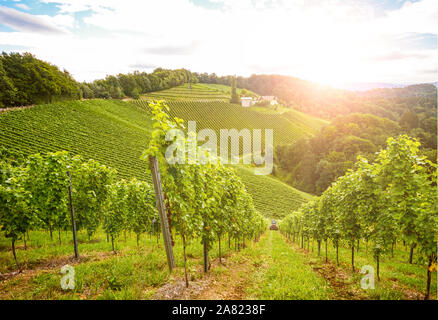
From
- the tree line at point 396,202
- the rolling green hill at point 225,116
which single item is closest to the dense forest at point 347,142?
the rolling green hill at point 225,116

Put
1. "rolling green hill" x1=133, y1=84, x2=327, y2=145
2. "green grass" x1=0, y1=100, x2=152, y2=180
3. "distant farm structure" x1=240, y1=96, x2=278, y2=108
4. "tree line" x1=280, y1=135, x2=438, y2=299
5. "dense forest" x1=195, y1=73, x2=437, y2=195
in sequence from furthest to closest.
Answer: "distant farm structure" x1=240, y1=96, x2=278, y2=108 → "rolling green hill" x1=133, y1=84, x2=327, y2=145 → "dense forest" x1=195, y1=73, x2=437, y2=195 → "green grass" x1=0, y1=100, x2=152, y2=180 → "tree line" x1=280, y1=135, x2=438, y2=299

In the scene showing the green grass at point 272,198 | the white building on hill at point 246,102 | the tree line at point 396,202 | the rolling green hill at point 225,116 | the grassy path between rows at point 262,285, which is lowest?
the green grass at point 272,198

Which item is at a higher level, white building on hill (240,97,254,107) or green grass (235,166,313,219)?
white building on hill (240,97,254,107)

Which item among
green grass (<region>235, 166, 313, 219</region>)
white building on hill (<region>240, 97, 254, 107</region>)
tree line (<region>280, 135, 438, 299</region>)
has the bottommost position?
green grass (<region>235, 166, 313, 219</region>)

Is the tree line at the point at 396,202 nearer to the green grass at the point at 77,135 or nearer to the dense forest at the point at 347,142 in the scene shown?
the green grass at the point at 77,135

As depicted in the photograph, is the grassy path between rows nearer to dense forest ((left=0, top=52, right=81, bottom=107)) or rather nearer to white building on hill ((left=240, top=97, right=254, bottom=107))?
dense forest ((left=0, top=52, right=81, bottom=107))

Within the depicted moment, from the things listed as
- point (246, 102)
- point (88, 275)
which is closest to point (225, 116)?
point (246, 102)

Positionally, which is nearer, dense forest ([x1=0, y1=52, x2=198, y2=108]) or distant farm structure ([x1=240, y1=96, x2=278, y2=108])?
dense forest ([x1=0, y1=52, x2=198, y2=108])

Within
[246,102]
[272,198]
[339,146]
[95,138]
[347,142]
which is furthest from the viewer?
[246,102]

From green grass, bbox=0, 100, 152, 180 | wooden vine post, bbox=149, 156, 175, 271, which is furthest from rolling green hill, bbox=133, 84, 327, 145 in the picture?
wooden vine post, bbox=149, 156, 175, 271

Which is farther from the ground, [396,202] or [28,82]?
[28,82]

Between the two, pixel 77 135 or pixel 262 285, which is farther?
pixel 77 135

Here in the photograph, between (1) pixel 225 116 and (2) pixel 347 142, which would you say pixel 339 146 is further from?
A: (1) pixel 225 116
